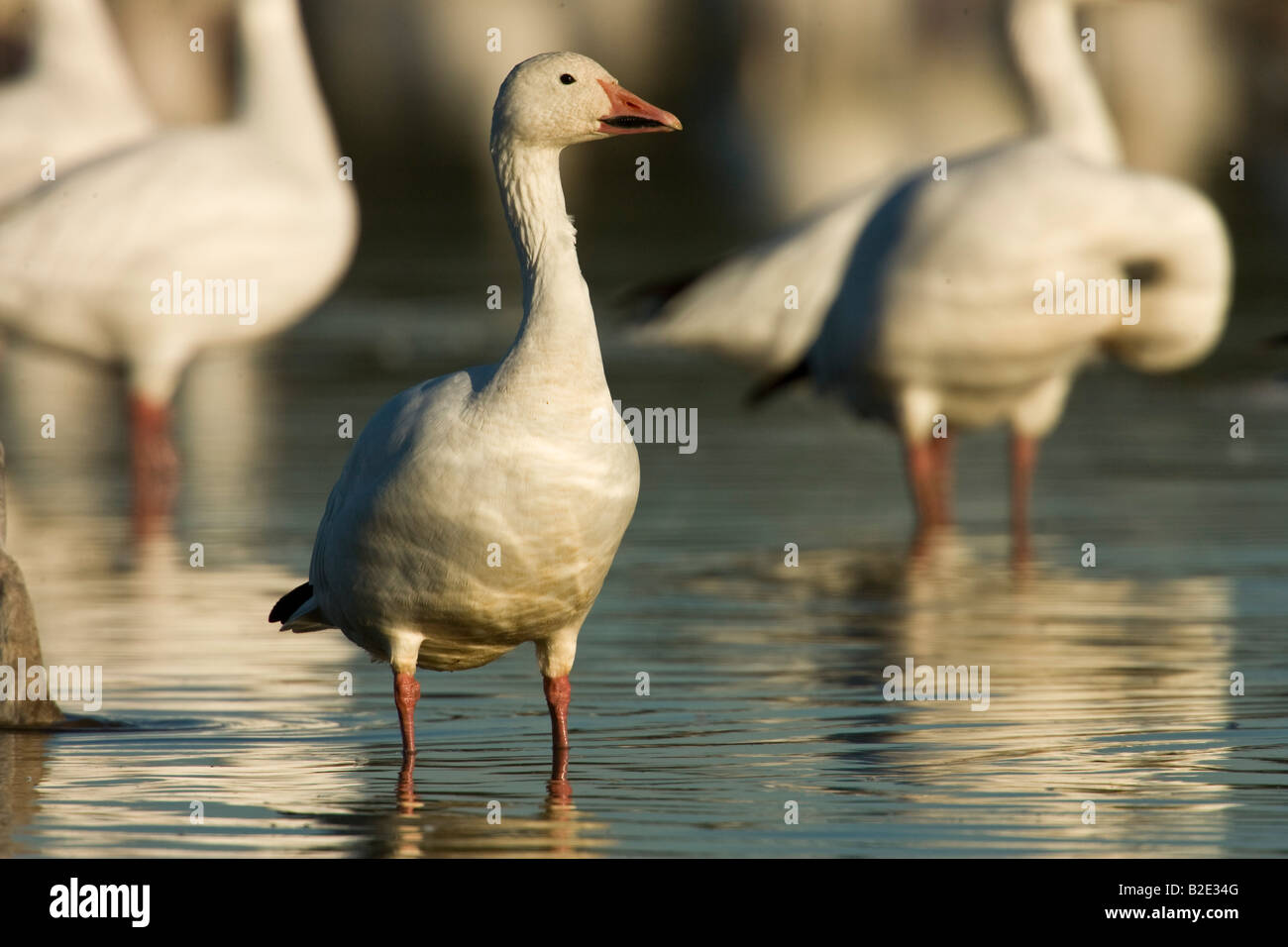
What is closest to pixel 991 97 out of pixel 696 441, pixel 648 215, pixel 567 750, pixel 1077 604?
pixel 648 215

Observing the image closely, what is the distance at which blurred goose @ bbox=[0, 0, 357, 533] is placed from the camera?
15.0 m

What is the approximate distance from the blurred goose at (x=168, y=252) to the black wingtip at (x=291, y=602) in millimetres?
6615

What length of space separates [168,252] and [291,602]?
7215 mm

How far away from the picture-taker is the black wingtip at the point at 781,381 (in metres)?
15.5

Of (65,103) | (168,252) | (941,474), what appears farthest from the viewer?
(65,103)

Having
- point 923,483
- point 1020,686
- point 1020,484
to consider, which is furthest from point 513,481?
point 1020,484

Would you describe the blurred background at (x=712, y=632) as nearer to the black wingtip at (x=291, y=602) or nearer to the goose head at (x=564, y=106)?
the black wingtip at (x=291, y=602)

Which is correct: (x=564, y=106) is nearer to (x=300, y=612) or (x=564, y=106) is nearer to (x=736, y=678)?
(x=300, y=612)

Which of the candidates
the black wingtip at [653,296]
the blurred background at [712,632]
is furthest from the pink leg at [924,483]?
the black wingtip at [653,296]

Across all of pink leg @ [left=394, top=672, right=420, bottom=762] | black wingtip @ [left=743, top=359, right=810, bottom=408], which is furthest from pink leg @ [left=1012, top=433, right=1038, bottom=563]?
pink leg @ [left=394, top=672, right=420, bottom=762]

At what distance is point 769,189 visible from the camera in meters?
38.4

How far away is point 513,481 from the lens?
23.1 feet
